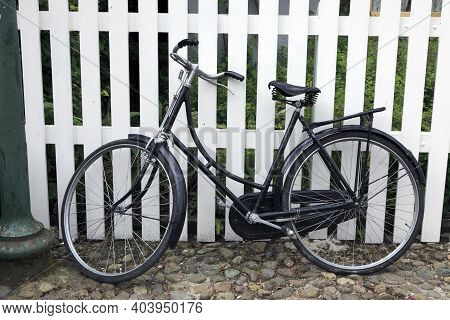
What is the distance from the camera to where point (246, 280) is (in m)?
3.01

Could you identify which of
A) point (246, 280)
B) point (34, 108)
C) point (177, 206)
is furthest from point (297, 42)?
point (34, 108)

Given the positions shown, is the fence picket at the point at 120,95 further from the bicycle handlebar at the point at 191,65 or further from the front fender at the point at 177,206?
the front fender at the point at 177,206

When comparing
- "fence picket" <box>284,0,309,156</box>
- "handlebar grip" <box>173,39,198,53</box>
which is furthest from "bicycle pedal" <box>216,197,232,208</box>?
"handlebar grip" <box>173,39,198,53</box>

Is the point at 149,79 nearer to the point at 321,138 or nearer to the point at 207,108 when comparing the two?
the point at 207,108

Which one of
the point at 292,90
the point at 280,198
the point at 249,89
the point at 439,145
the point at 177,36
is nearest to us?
the point at 292,90

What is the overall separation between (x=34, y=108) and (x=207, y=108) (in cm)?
106

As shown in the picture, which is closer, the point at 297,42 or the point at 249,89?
the point at 297,42

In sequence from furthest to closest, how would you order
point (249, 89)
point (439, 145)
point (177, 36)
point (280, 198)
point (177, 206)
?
point (249, 89)
point (439, 145)
point (177, 36)
point (280, 198)
point (177, 206)

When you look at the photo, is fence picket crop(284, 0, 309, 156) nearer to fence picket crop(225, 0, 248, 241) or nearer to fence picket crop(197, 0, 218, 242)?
fence picket crop(225, 0, 248, 241)

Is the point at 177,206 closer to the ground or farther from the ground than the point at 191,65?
closer to the ground

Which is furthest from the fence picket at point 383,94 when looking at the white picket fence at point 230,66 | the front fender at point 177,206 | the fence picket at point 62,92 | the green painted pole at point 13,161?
the green painted pole at point 13,161

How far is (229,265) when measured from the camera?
10.5 ft

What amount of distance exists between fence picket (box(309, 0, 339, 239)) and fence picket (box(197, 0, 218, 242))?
64cm

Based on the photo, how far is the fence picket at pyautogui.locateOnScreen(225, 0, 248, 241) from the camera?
318cm
